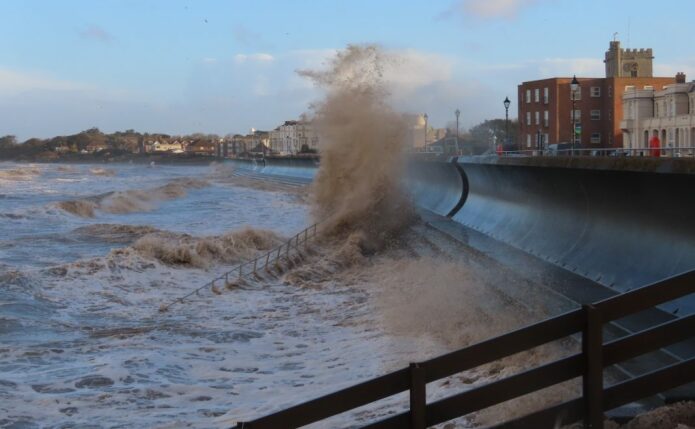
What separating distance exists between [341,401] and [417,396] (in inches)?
14.3

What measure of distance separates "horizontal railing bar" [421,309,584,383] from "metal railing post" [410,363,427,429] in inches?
1.7

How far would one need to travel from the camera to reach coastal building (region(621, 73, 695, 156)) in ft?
87.0

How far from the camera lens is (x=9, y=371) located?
9.05 metres

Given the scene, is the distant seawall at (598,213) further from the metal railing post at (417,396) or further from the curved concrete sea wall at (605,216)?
the metal railing post at (417,396)

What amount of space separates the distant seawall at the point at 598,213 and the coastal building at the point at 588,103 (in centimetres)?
3396

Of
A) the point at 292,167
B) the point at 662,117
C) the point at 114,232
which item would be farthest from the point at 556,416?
the point at 292,167

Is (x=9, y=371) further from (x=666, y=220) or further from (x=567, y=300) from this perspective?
(x=666, y=220)

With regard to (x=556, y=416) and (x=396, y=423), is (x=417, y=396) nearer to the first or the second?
(x=396, y=423)

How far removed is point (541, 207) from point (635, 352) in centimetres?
1017

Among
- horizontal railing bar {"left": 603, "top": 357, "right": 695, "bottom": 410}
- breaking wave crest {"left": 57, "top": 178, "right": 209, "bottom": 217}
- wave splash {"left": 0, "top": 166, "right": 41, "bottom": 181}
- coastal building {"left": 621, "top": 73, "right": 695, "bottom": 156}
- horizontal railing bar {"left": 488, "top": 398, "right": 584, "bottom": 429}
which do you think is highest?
coastal building {"left": 621, "top": 73, "right": 695, "bottom": 156}

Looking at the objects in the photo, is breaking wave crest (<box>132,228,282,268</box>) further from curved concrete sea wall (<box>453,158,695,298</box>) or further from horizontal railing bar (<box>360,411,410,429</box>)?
horizontal railing bar (<box>360,411,410,429</box>)

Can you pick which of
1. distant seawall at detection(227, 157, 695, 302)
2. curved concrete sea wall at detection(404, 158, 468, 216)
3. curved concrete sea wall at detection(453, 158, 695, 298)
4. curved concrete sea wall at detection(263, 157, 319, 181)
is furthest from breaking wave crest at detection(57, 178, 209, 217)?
curved concrete sea wall at detection(453, 158, 695, 298)

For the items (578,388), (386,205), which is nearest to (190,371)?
(578,388)

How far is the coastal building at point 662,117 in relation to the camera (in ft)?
87.0
